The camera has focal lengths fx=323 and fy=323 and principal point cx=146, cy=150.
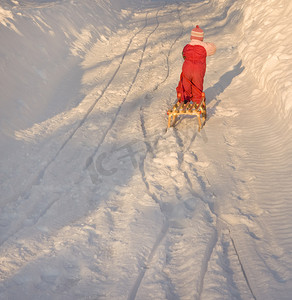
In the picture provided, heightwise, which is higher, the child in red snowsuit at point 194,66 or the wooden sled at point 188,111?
the child in red snowsuit at point 194,66

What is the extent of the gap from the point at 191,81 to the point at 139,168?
7.09 ft

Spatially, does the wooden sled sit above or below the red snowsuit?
below

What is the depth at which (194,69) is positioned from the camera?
624 cm

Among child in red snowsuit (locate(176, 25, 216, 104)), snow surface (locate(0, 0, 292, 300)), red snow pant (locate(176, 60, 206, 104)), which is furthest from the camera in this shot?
red snow pant (locate(176, 60, 206, 104))

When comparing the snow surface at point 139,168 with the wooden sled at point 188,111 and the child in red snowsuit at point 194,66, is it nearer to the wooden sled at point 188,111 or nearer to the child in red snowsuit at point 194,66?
the wooden sled at point 188,111

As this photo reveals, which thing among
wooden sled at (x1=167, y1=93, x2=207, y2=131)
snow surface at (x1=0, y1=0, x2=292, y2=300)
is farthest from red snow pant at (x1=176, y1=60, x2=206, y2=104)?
snow surface at (x1=0, y1=0, x2=292, y2=300)

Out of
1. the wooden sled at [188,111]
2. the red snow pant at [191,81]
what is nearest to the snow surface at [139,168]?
the wooden sled at [188,111]

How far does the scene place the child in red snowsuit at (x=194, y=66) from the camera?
6.05 metres

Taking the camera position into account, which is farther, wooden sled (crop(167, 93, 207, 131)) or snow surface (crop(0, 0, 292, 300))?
wooden sled (crop(167, 93, 207, 131))

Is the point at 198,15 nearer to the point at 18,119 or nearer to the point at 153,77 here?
the point at 153,77

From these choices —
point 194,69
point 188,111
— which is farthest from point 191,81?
point 188,111

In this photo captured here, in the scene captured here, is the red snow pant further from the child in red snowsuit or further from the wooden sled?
the wooden sled

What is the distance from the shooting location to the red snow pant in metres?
6.24

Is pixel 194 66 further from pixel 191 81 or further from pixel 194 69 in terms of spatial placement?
pixel 191 81
